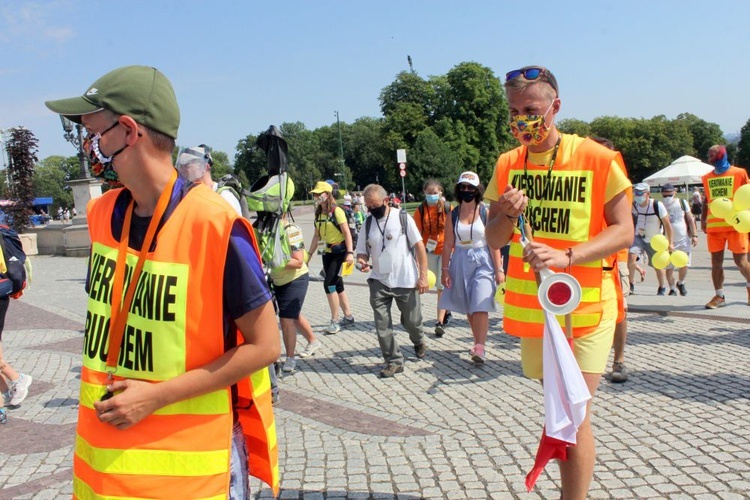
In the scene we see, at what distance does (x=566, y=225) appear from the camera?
2.98 m

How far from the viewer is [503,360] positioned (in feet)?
22.2

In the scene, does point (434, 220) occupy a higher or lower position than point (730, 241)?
higher

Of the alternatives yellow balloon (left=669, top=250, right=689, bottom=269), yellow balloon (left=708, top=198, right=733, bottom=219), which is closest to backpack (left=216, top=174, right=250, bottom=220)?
yellow balloon (left=708, top=198, right=733, bottom=219)

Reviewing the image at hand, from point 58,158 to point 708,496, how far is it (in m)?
137

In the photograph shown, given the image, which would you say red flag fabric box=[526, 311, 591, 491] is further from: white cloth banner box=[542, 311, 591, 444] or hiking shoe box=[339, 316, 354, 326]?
hiking shoe box=[339, 316, 354, 326]

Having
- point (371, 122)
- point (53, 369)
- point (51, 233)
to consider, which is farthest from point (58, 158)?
point (53, 369)

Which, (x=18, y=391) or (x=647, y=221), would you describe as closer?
(x=18, y=391)

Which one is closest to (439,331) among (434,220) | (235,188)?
(434,220)

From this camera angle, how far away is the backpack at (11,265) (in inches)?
221

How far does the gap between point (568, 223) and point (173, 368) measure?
195 cm

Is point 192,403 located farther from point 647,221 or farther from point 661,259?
point 647,221

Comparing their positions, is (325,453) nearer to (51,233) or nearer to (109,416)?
(109,416)

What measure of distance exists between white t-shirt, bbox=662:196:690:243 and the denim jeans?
380 inches

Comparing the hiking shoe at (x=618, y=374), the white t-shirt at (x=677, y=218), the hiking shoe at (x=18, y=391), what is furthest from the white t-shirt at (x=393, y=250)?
the white t-shirt at (x=677, y=218)
